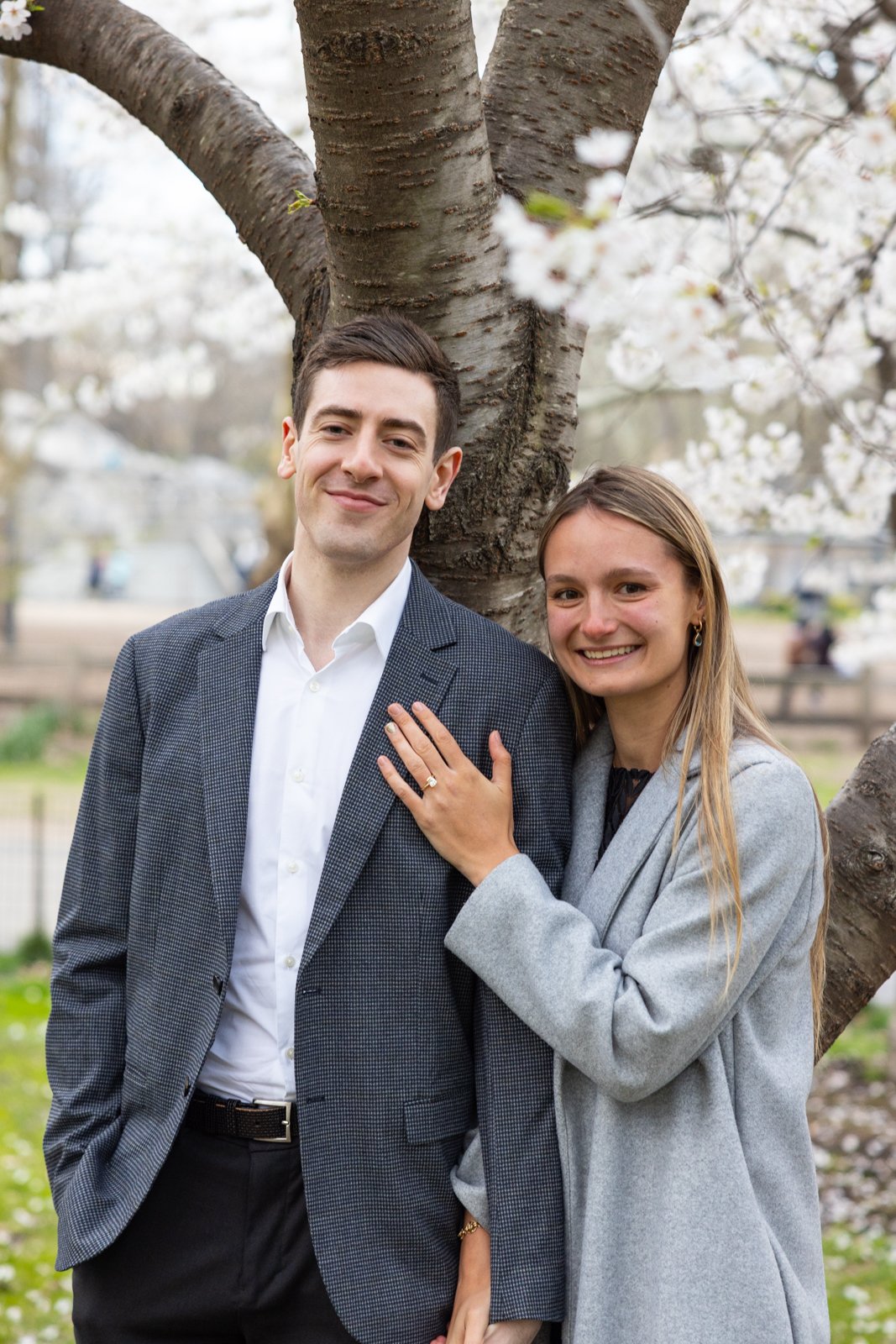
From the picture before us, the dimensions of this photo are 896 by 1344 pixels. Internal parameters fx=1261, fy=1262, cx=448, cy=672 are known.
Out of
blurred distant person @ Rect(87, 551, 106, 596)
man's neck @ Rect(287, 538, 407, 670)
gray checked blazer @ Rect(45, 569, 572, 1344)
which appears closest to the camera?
gray checked blazer @ Rect(45, 569, 572, 1344)

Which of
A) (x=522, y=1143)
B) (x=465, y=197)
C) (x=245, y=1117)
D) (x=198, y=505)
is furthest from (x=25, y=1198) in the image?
(x=198, y=505)

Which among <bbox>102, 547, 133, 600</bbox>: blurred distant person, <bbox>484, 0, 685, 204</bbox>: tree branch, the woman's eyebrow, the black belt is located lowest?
the black belt

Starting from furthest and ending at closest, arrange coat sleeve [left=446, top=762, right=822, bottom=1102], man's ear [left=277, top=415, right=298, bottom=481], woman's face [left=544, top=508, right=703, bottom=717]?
man's ear [left=277, top=415, right=298, bottom=481] < woman's face [left=544, top=508, right=703, bottom=717] < coat sleeve [left=446, top=762, right=822, bottom=1102]

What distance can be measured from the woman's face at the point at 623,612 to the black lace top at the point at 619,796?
0.12 m

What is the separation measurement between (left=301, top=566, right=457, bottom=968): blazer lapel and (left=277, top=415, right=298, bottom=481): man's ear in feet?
0.96

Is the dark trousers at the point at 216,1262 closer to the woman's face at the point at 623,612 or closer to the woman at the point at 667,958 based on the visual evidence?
the woman at the point at 667,958

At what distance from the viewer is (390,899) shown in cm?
194

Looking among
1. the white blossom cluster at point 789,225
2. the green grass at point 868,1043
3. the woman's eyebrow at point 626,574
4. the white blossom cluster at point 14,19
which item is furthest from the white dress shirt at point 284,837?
the green grass at point 868,1043

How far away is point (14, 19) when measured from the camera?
267 cm

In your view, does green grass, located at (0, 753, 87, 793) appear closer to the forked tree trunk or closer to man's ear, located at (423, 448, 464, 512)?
the forked tree trunk

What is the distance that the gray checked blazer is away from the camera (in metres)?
1.88

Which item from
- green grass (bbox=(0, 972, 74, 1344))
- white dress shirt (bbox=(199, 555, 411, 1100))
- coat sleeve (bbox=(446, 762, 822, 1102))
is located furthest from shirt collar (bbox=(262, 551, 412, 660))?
green grass (bbox=(0, 972, 74, 1344))

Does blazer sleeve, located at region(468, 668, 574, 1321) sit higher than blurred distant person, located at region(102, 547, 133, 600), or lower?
lower

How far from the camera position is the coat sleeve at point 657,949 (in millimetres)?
1754
